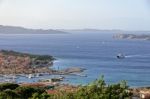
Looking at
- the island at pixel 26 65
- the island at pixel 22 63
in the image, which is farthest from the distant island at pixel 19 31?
the island at pixel 22 63

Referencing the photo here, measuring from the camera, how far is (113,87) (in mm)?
9461

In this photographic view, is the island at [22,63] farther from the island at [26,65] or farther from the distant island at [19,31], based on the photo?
the distant island at [19,31]

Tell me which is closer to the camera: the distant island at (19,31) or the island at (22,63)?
the island at (22,63)

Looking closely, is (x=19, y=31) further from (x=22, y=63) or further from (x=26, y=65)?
(x=26, y=65)

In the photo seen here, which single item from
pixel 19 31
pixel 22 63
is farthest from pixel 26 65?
pixel 19 31

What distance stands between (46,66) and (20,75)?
523 cm

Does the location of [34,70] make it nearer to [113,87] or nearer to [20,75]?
[20,75]

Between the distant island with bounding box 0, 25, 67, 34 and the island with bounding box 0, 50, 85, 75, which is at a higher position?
the island with bounding box 0, 50, 85, 75

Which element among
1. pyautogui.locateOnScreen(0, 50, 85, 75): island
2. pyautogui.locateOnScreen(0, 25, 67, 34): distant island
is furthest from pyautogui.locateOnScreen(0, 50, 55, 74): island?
pyautogui.locateOnScreen(0, 25, 67, 34): distant island

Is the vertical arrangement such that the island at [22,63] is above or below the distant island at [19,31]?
above

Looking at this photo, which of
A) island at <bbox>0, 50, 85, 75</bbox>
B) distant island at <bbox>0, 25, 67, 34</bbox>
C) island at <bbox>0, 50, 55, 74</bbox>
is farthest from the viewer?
distant island at <bbox>0, 25, 67, 34</bbox>

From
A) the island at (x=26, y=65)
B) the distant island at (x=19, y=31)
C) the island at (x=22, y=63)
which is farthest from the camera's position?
the distant island at (x=19, y=31)

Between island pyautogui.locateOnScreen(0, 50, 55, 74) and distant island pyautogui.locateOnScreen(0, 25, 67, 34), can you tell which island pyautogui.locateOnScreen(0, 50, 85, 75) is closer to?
island pyautogui.locateOnScreen(0, 50, 55, 74)

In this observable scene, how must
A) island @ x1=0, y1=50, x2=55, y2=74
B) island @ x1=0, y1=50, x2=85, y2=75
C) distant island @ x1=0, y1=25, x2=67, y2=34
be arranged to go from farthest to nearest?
distant island @ x1=0, y1=25, x2=67, y2=34 < island @ x1=0, y1=50, x2=55, y2=74 < island @ x1=0, y1=50, x2=85, y2=75
